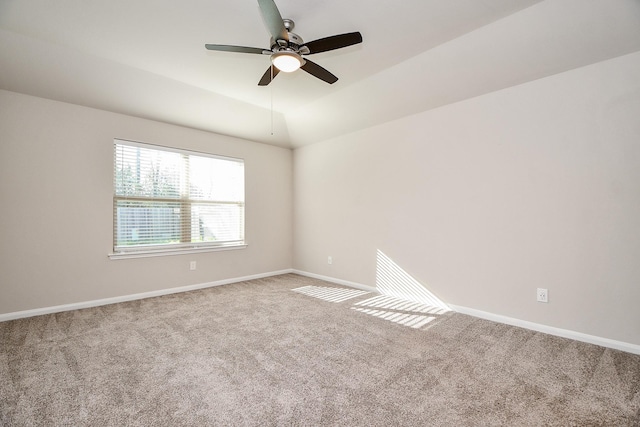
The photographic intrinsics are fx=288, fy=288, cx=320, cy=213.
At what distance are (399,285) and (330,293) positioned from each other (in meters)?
0.99

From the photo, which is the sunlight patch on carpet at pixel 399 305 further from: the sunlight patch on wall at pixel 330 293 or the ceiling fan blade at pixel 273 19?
the ceiling fan blade at pixel 273 19

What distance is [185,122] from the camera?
4254 mm

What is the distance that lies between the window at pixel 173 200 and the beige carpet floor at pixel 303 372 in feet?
3.87

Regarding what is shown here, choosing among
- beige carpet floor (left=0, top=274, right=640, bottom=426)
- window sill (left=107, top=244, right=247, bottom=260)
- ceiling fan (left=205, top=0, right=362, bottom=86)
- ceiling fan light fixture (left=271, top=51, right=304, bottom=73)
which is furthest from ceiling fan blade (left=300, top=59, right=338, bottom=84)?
window sill (left=107, top=244, right=247, bottom=260)

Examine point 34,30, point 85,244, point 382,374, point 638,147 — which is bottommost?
point 382,374

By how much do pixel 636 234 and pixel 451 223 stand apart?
58.6 inches

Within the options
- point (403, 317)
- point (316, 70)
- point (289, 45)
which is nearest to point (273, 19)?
point (289, 45)

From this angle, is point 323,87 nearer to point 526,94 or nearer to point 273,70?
point 273,70

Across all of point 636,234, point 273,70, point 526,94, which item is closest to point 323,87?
point 273,70

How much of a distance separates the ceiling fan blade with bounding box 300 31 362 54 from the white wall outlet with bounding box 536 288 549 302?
9.29 ft

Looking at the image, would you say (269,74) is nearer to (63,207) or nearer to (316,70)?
(316,70)

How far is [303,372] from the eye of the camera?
2.07 m

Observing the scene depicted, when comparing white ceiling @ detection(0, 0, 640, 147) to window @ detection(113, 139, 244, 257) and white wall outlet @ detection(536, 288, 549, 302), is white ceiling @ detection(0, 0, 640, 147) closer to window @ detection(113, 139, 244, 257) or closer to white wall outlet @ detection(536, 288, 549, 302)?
window @ detection(113, 139, 244, 257)

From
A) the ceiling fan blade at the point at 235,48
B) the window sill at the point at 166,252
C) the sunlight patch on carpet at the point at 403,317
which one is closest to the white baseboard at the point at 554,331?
the sunlight patch on carpet at the point at 403,317
